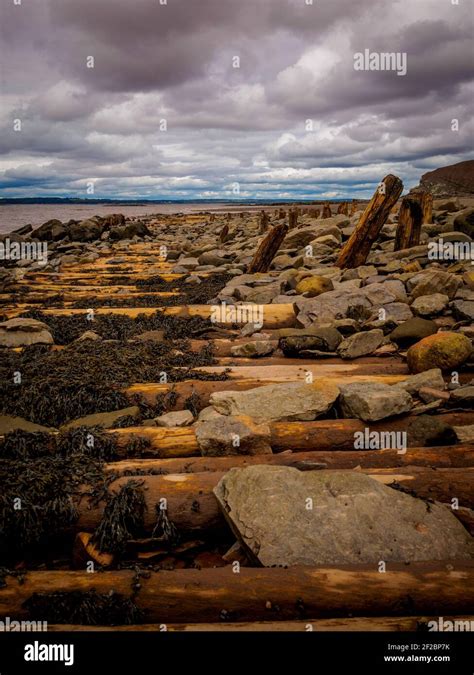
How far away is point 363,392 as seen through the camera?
4.84m

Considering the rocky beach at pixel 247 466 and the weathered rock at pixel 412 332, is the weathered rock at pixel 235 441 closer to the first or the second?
the rocky beach at pixel 247 466

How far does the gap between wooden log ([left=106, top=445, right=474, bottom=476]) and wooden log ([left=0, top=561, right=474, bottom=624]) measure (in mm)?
1148

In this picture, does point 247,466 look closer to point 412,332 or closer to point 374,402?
point 374,402

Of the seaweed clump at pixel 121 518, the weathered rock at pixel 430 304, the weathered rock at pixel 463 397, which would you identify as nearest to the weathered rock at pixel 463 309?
the weathered rock at pixel 430 304

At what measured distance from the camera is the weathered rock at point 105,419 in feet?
15.8

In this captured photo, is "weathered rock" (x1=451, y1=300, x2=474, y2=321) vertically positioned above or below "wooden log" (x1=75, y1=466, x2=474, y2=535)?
above

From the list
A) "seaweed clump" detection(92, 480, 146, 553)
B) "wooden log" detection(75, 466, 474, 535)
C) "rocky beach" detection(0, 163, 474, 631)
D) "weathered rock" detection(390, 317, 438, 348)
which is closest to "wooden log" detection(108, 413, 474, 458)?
"rocky beach" detection(0, 163, 474, 631)

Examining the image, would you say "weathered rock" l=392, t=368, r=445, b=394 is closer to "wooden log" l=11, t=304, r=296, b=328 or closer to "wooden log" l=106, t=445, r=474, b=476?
A: "wooden log" l=106, t=445, r=474, b=476

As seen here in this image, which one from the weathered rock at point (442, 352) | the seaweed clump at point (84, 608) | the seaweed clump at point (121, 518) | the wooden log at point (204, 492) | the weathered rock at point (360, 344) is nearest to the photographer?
the seaweed clump at point (84, 608)

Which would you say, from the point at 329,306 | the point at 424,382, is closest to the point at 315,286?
the point at 329,306

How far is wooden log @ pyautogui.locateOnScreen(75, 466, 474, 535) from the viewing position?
11.4 feet

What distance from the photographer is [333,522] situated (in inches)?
123

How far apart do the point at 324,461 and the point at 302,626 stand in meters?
1.66

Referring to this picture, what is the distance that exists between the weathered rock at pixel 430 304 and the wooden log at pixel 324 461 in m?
4.00
